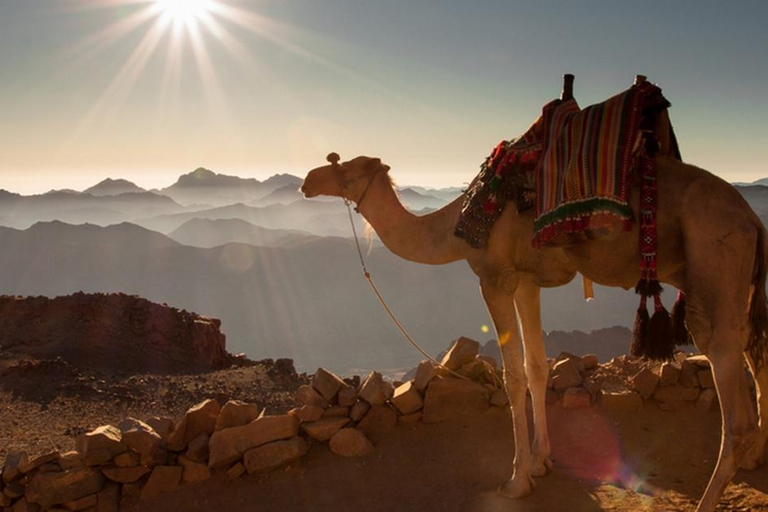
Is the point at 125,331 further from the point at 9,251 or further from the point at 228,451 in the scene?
the point at 9,251

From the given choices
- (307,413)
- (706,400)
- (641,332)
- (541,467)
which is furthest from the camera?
(307,413)

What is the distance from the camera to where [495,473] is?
5.43m

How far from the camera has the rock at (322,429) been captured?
6.16 meters

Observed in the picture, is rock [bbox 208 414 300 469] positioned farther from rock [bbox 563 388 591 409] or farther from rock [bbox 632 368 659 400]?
rock [bbox 632 368 659 400]

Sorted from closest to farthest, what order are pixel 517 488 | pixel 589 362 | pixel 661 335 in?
pixel 661 335
pixel 517 488
pixel 589 362

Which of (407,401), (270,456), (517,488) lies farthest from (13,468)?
(517,488)

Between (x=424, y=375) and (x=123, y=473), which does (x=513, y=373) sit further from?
(x=123, y=473)

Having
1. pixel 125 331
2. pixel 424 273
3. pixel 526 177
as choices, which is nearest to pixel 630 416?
pixel 526 177

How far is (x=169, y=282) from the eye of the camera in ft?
384

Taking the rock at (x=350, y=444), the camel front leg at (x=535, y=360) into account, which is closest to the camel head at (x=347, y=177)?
the camel front leg at (x=535, y=360)

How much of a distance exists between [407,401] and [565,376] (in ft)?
5.51

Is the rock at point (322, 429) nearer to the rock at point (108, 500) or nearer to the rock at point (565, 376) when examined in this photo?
the rock at point (108, 500)

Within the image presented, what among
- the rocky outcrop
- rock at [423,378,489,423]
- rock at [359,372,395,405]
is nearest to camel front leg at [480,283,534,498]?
rock at [423,378,489,423]

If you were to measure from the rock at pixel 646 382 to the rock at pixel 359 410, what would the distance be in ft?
9.06
